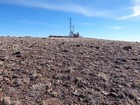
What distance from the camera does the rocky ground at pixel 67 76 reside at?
5.94 metres

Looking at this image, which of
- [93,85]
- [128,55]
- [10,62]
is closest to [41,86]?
[93,85]

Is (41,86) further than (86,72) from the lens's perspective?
No

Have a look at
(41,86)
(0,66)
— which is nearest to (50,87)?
(41,86)

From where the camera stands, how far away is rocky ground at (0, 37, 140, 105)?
5941 mm

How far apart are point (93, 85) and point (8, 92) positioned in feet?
6.98

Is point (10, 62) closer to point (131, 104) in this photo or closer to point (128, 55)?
point (131, 104)

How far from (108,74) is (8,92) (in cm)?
295

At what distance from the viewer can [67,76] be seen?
707 centimetres

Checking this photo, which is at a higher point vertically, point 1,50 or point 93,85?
point 1,50

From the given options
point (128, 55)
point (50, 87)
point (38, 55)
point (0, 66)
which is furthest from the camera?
point (128, 55)

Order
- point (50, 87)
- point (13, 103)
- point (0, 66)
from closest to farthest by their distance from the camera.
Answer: point (13, 103) < point (50, 87) < point (0, 66)

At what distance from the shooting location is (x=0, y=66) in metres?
7.35

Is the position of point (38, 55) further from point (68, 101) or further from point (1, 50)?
point (68, 101)

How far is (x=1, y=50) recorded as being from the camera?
29.5ft
